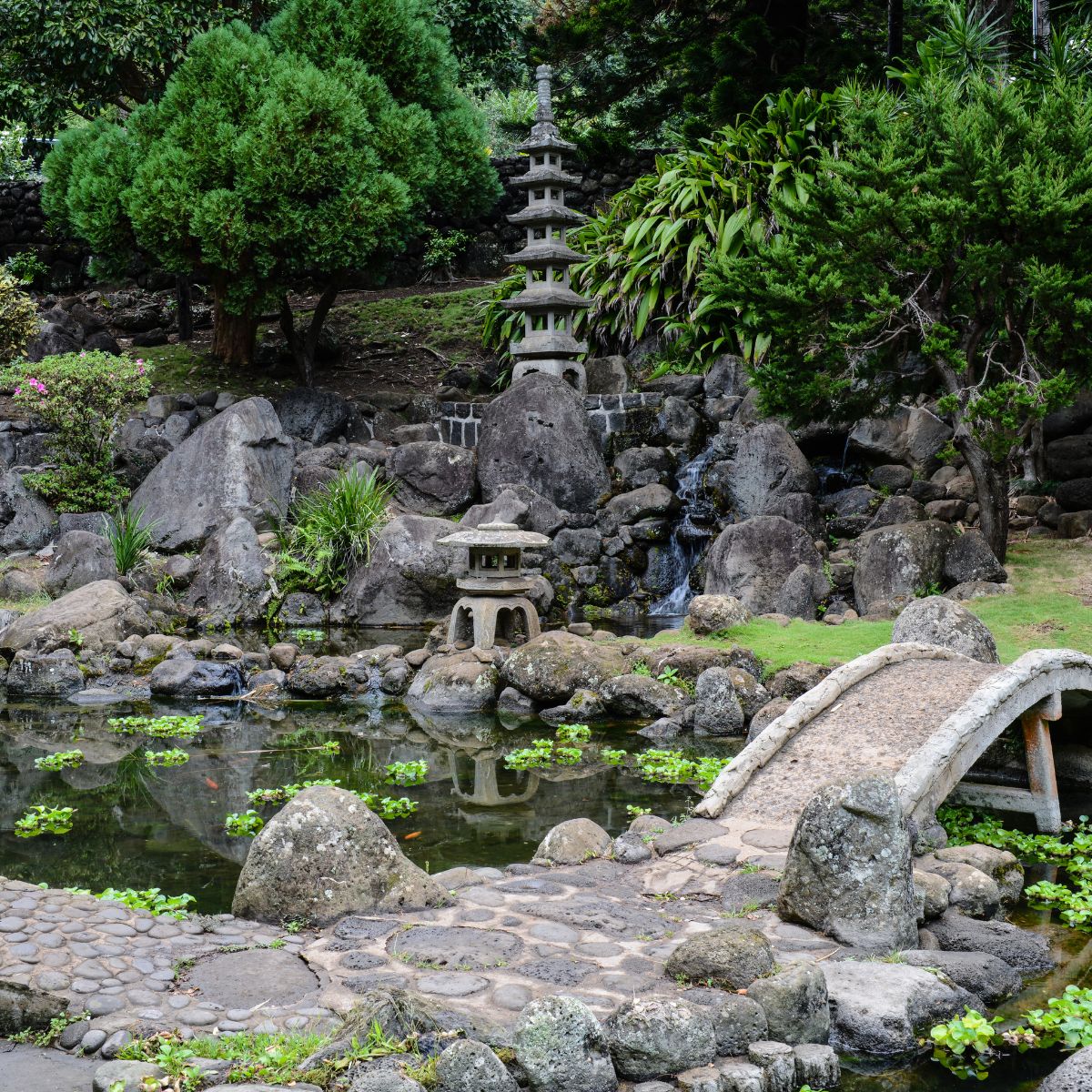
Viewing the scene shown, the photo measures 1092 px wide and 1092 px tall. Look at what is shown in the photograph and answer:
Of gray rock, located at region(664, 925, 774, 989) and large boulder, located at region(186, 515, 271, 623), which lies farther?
large boulder, located at region(186, 515, 271, 623)

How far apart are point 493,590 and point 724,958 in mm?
8086

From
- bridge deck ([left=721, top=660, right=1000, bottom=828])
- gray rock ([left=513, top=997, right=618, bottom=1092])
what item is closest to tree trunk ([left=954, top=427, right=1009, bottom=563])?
bridge deck ([left=721, top=660, right=1000, bottom=828])

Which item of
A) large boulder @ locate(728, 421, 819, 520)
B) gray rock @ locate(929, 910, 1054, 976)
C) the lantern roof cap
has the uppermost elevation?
large boulder @ locate(728, 421, 819, 520)

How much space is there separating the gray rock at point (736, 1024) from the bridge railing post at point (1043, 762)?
472 cm

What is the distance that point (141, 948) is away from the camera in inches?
238

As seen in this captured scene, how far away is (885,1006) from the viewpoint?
5.83 metres

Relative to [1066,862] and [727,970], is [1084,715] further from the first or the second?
[727,970]

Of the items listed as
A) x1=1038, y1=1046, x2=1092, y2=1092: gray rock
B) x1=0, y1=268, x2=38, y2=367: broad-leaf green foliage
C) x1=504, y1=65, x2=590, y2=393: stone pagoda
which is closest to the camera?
x1=1038, y1=1046, x2=1092, y2=1092: gray rock

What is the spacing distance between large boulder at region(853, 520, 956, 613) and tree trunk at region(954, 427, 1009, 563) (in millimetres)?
472

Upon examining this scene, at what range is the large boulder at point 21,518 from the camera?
1769 cm

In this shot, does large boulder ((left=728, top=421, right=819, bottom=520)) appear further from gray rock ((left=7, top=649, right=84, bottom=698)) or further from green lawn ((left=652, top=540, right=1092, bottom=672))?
gray rock ((left=7, top=649, right=84, bottom=698))

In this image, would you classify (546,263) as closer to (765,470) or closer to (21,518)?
(765,470)

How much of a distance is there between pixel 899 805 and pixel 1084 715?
498 centimetres

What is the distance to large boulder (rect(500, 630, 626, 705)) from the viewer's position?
493 inches
